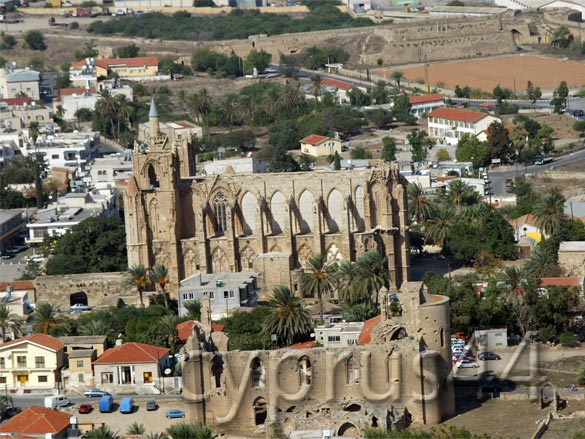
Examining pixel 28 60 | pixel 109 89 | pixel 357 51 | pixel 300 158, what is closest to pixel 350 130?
pixel 300 158

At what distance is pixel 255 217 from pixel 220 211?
204 centimetres

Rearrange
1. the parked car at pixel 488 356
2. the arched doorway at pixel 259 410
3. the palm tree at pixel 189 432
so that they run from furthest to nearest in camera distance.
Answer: the parked car at pixel 488 356
the arched doorway at pixel 259 410
the palm tree at pixel 189 432

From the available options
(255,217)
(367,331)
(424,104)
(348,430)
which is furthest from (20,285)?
(424,104)

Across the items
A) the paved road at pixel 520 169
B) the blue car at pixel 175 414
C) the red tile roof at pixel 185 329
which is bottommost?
the paved road at pixel 520 169

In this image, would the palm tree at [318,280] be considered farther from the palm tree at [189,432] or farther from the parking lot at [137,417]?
the palm tree at [189,432]

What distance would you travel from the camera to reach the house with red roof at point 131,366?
259 ft

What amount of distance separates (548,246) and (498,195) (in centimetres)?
2218

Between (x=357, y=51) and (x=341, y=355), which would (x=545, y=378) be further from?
(x=357, y=51)

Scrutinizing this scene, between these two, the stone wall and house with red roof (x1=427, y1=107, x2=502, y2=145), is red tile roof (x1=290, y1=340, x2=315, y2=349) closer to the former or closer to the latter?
the stone wall

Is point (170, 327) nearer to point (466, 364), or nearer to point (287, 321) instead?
point (287, 321)

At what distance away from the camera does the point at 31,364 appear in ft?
266

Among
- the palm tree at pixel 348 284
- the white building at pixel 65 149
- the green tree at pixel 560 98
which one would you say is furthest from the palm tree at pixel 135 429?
the green tree at pixel 560 98

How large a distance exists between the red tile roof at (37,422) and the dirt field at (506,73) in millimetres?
100720

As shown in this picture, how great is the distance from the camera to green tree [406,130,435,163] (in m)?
131
